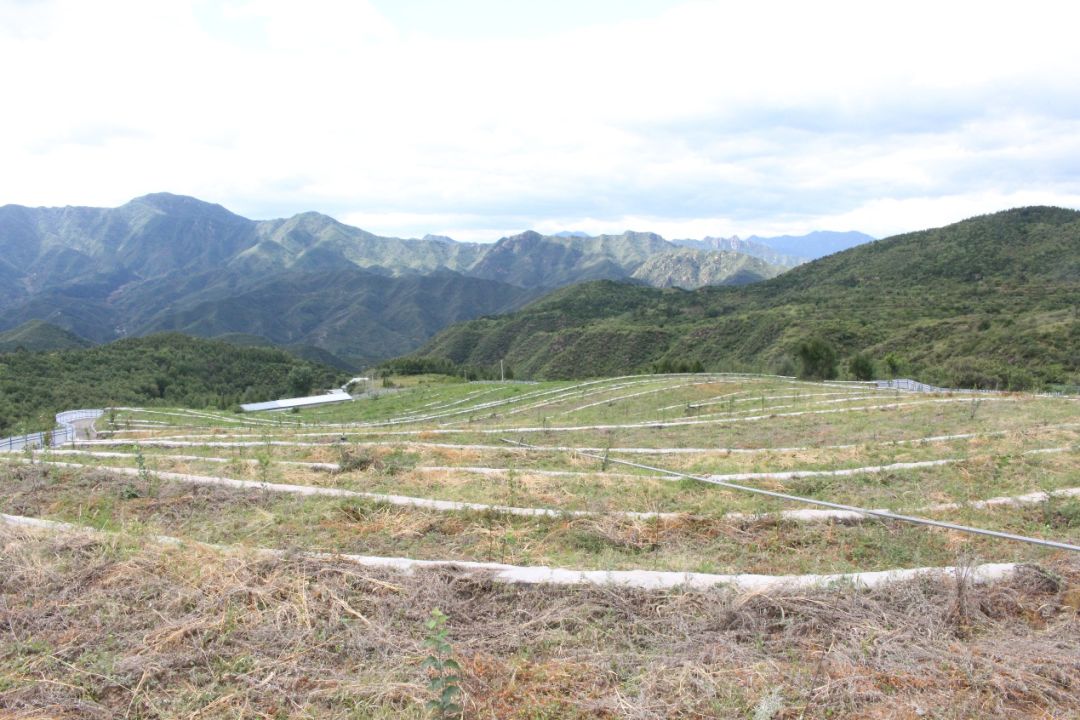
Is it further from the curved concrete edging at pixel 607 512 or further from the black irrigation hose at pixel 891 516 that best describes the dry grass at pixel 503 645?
the curved concrete edging at pixel 607 512

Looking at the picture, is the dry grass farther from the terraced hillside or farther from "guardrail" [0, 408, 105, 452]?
"guardrail" [0, 408, 105, 452]

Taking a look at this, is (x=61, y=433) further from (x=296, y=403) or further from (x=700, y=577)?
(x=700, y=577)

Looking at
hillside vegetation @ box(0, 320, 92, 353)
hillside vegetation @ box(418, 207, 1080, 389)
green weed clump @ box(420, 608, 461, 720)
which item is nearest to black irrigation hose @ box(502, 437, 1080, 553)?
green weed clump @ box(420, 608, 461, 720)

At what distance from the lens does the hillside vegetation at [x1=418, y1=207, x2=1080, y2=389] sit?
53.3 m

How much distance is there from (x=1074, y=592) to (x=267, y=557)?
8.27 meters

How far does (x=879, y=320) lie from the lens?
3147 inches

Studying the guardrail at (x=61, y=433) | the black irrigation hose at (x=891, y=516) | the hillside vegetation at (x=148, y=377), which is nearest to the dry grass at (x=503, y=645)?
the black irrigation hose at (x=891, y=516)

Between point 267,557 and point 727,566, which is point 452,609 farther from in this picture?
point 727,566

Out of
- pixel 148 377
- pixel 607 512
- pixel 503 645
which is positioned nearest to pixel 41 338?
pixel 148 377

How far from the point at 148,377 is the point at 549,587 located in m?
75.9

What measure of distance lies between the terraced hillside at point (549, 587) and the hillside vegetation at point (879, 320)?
37.2m

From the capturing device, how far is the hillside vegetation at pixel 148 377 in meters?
51.3

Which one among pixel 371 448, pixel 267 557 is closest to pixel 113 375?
pixel 371 448

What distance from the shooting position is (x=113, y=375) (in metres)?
64.3
